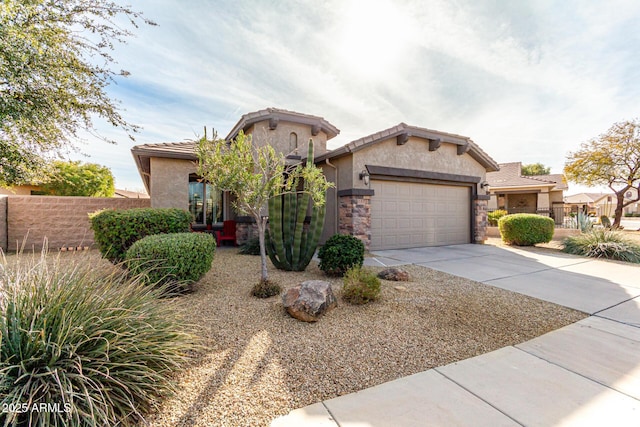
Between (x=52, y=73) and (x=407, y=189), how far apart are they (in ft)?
33.4

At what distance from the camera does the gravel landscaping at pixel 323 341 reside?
227cm

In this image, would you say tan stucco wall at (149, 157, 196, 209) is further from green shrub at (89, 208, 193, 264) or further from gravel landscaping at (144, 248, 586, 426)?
gravel landscaping at (144, 248, 586, 426)

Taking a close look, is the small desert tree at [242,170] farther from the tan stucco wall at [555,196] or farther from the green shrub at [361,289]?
the tan stucco wall at [555,196]

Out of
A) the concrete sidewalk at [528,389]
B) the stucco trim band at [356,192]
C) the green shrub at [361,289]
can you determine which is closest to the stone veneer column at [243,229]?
the stucco trim band at [356,192]

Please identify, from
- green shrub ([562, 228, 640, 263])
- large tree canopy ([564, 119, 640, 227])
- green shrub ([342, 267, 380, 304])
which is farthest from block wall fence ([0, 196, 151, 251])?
large tree canopy ([564, 119, 640, 227])

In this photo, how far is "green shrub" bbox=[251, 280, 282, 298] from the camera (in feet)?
15.4

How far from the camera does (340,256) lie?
5840 mm

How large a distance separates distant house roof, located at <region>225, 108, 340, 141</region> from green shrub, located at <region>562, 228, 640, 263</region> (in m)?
9.70

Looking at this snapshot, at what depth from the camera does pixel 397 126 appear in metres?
9.40

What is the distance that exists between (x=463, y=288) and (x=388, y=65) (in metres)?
6.85

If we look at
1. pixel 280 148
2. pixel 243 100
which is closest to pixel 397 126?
pixel 280 148

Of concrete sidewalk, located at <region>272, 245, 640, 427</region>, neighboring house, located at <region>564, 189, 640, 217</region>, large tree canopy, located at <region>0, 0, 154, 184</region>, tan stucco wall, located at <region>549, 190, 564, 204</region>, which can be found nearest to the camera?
concrete sidewalk, located at <region>272, 245, 640, 427</region>

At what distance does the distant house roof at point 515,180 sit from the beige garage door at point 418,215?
11125mm

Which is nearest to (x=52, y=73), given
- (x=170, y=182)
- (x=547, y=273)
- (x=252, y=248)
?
(x=170, y=182)
